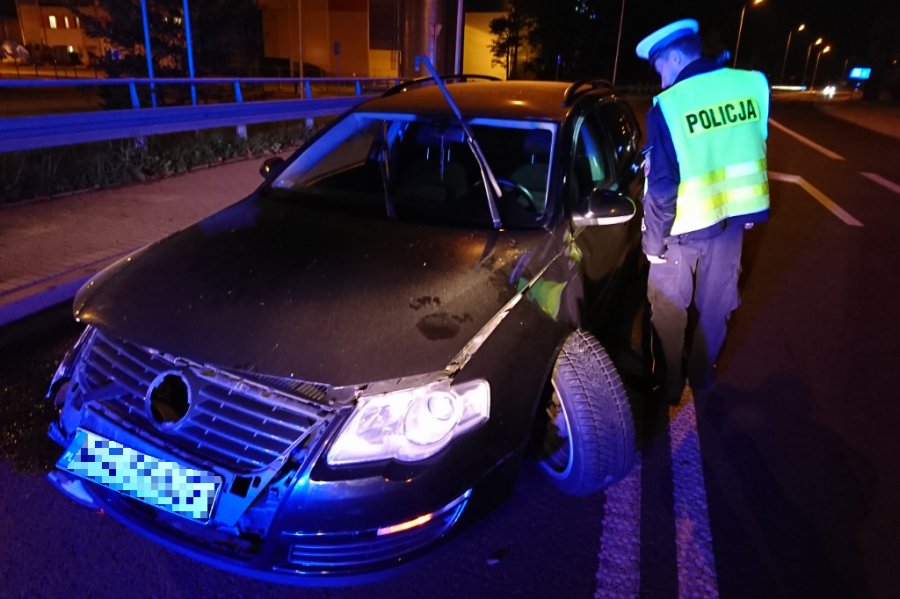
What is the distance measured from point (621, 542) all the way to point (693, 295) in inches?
65.3

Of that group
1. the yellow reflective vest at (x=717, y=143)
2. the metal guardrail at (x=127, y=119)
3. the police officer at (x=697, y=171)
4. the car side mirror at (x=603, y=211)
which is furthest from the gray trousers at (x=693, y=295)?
the metal guardrail at (x=127, y=119)

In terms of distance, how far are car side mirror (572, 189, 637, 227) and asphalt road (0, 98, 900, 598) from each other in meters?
1.13

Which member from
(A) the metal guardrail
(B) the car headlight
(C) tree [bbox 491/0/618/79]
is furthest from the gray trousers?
(C) tree [bbox 491/0/618/79]

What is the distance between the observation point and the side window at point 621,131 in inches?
167

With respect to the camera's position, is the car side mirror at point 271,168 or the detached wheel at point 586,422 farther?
the car side mirror at point 271,168

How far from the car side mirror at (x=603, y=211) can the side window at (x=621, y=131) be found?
117 cm

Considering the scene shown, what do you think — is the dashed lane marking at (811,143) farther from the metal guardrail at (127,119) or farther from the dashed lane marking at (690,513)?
the dashed lane marking at (690,513)

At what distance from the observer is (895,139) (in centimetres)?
1772

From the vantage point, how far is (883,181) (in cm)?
1066

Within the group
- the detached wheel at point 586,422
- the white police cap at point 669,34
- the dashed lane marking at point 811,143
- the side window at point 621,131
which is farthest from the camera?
the dashed lane marking at point 811,143

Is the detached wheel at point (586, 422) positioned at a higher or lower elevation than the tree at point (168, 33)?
lower

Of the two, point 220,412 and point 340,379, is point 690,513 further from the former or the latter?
point 220,412

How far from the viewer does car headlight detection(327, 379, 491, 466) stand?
194 cm

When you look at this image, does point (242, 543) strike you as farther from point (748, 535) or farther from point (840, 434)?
point (840, 434)
